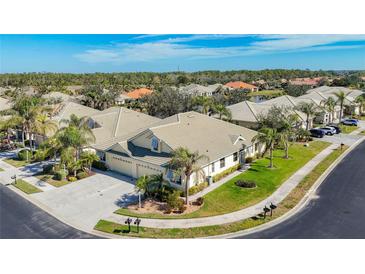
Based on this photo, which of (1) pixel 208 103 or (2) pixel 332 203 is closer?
(2) pixel 332 203

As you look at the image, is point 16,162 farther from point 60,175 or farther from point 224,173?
point 224,173

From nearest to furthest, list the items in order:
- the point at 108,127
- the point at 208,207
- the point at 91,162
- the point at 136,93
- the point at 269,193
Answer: the point at 208,207 < the point at 269,193 < the point at 91,162 < the point at 108,127 < the point at 136,93

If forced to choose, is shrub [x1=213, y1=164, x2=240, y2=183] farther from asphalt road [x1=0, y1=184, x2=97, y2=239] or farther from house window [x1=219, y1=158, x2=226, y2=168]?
asphalt road [x1=0, y1=184, x2=97, y2=239]

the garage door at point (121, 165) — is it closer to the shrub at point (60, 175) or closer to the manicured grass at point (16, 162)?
the shrub at point (60, 175)

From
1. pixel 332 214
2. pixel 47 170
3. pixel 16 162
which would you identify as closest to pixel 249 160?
pixel 332 214

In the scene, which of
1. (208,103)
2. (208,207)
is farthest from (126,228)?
(208,103)

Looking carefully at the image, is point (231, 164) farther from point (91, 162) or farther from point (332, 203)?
point (91, 162)
